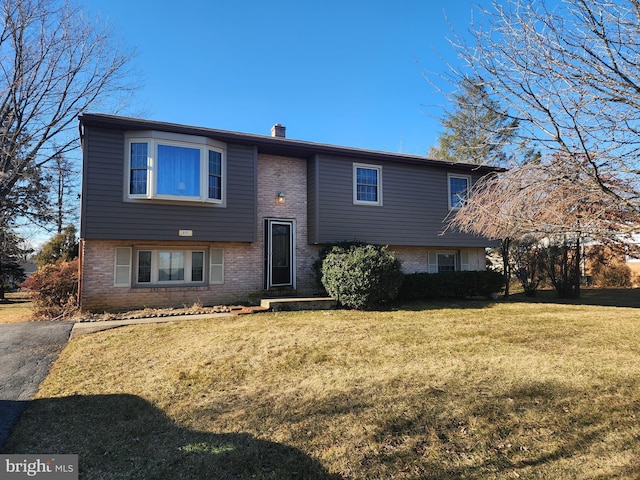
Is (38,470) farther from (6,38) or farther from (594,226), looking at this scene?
(6,38)

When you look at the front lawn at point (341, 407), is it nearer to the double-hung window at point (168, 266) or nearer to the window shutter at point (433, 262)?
the double-hung window at point (168, 266)

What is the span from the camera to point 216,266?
10.9 metres

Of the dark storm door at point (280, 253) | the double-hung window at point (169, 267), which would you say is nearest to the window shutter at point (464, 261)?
the dark storm door at point (280, 253)

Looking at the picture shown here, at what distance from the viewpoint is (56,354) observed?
5922 mm

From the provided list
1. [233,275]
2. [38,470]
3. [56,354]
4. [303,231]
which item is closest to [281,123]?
[303,231]

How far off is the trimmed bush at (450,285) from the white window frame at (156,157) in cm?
649

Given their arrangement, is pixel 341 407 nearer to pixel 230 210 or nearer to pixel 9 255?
pixel 230 210

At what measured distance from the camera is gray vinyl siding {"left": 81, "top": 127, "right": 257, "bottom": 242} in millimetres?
9289

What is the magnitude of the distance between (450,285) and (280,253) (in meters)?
5.83

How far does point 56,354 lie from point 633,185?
8.33 m

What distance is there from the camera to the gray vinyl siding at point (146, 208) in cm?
929

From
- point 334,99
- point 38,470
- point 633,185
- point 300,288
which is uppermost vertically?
point 334,99

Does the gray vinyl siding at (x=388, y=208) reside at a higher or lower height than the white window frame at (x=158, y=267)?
higher

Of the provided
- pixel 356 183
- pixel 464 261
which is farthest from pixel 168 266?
pixel 464 261
